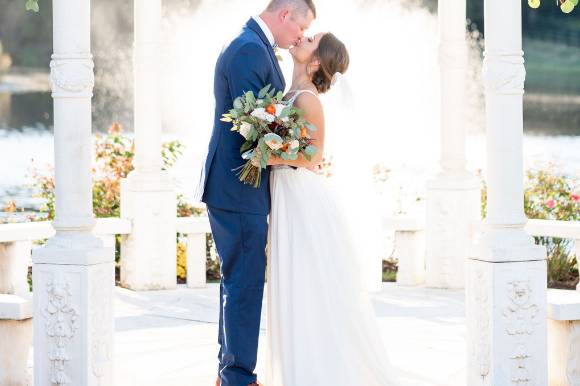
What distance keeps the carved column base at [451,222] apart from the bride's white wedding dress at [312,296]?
3.57m

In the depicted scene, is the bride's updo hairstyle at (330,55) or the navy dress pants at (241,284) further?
the bride's updo hairstyle at (330,55)

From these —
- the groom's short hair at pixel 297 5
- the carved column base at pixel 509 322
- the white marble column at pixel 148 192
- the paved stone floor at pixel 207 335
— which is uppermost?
the groom's short hair at pixel 297 5

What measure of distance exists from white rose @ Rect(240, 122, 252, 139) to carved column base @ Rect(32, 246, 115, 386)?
961mm

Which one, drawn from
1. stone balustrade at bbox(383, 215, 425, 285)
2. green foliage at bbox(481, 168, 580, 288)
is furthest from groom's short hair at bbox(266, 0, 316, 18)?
green foliage at bbox(481, 168, 580, 288)

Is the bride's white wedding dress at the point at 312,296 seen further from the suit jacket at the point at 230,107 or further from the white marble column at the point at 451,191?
the white marble column at the point at 451,191

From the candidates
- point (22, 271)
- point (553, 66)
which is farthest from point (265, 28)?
point (553, 66)

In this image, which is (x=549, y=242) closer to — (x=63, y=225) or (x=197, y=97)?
(x=63, y=225)

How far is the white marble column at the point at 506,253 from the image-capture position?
18.2ft

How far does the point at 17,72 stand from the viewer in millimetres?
18188

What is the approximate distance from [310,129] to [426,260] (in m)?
4.16

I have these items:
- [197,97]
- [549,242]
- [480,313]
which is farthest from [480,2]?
[480,313]

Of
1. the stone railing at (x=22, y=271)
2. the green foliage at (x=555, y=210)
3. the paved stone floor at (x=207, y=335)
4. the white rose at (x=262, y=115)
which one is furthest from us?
the green foliage at (x=555, y=210)

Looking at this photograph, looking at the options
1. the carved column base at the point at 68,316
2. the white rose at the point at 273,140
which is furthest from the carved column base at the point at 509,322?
the carved column base at the point at 68,316

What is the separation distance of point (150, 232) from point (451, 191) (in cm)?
249
